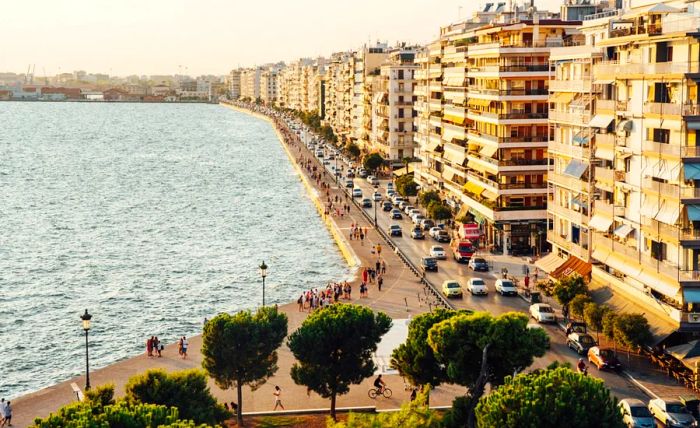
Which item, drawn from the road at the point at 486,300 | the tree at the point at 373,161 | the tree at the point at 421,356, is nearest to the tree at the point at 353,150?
the tree at the point at 373,161

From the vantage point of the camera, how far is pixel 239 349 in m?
34.8

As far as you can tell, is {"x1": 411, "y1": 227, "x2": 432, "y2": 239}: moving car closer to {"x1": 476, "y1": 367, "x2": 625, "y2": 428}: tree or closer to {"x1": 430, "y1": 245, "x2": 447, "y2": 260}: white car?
{"x1": 430, "y1": 245, "x2": 447, "y2": 260}: white car

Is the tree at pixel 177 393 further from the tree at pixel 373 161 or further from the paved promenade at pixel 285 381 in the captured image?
the tree at pixel 373 161

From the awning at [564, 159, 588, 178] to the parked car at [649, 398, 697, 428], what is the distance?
18.0 metres

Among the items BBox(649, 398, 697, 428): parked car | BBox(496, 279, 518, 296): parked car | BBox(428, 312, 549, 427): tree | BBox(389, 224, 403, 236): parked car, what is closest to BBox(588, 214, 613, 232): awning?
BBox(496, 279, 518, 296): parked car

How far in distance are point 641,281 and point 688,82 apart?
848 centimetres

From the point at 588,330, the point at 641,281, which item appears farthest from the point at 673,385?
the point at 588,330

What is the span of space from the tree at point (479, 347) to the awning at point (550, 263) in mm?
21498

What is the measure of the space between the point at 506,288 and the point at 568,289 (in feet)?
24.7

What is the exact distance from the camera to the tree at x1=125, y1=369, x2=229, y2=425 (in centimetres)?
3011

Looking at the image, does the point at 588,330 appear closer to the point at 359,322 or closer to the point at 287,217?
the point at 359,322

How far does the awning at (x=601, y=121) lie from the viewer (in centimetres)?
4634

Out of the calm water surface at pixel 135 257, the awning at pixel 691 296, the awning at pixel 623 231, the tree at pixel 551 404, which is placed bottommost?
the calm water surface at pixel 135 257

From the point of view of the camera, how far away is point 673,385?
125 ft
